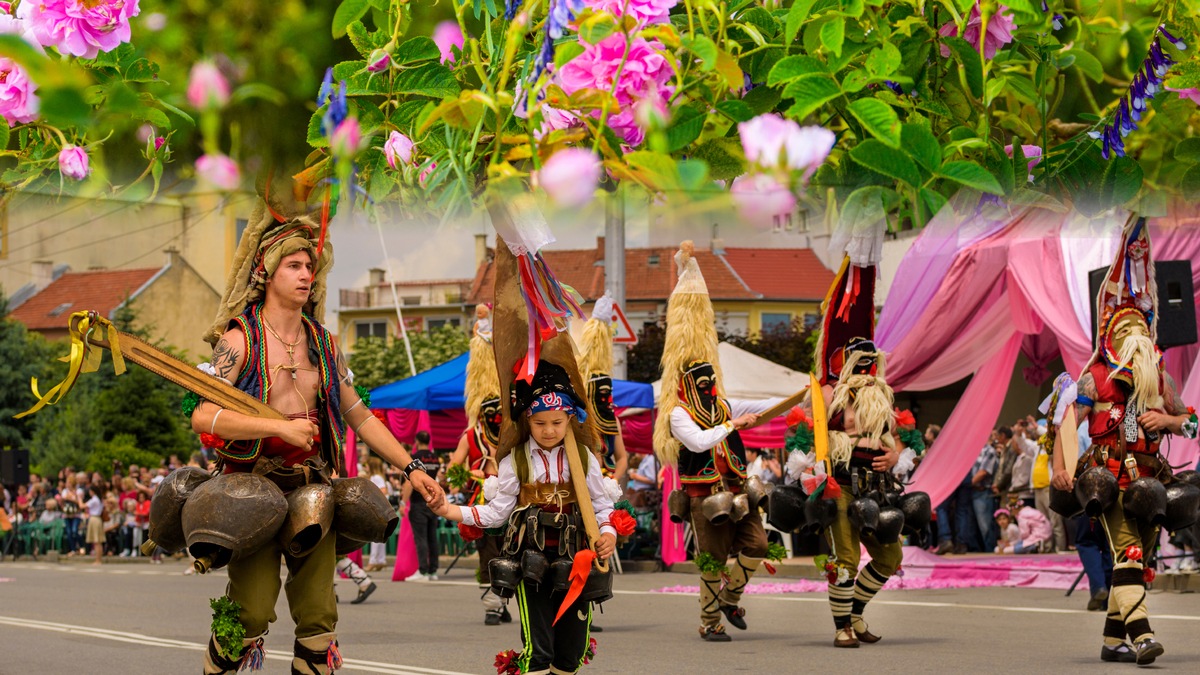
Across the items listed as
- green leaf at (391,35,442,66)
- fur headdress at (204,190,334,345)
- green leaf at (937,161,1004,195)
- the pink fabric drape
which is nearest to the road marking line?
fur headdress at (204,190,334,345)

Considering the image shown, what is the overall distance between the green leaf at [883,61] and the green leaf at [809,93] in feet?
0.26

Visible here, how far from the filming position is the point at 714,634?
445 inches

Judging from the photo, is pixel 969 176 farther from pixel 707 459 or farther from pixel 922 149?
pixel 707 459

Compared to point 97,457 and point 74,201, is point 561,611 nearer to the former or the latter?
point 74,201

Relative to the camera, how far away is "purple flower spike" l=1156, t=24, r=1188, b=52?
2682 mm

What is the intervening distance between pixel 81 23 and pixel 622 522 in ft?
12.8

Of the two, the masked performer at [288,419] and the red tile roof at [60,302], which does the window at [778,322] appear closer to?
the red tile roof at [60,302]

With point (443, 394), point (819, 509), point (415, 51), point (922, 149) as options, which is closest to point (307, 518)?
point (415, 51)

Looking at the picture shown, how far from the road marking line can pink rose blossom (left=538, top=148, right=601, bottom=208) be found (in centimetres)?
714

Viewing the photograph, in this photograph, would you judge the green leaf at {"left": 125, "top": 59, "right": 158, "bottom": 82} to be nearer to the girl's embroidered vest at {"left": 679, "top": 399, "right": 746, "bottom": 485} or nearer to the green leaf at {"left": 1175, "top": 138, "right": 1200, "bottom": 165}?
the green leaf at {"left": 1175, "top": 138, "right": 1200, "bottom": 165}

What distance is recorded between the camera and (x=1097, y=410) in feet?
29.9

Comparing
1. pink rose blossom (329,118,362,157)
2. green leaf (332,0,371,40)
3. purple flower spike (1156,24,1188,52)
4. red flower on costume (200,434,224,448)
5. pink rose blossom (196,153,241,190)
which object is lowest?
red flower on costume (200,434,224,448)

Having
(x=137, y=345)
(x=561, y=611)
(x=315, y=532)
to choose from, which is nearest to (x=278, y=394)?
(x=315, y=532)

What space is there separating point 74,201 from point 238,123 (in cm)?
61
